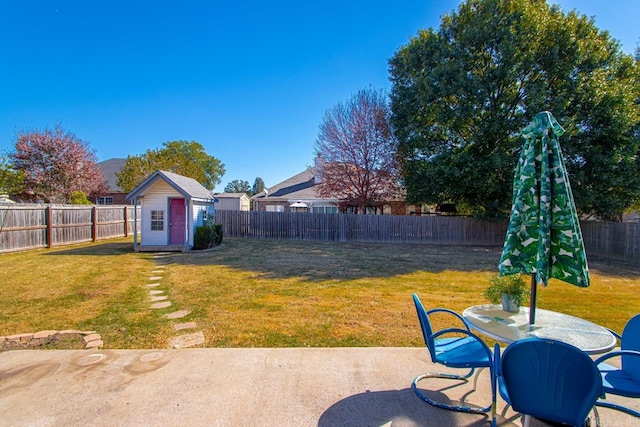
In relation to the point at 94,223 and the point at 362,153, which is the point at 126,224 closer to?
the point at 94,223

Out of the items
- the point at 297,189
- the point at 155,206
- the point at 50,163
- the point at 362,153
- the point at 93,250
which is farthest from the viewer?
the point at 297,189

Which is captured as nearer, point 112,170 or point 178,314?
point 178,314

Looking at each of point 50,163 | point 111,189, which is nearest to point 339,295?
point 50,163

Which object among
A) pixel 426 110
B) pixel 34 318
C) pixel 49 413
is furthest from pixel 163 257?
pixel 426 110

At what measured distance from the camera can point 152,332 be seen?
439cm

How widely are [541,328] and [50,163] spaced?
27929 millimetres

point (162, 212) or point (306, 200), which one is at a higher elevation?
point (306, 200)

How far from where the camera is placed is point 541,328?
2.79 meters

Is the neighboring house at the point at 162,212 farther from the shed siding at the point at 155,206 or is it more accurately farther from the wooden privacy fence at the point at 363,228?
the wooden privacy fence at the point at 363,228

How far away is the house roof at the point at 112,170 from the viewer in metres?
31.1

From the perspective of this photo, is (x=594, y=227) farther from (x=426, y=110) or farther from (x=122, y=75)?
(x=122, y=75)

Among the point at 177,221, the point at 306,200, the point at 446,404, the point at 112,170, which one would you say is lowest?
the point at 446,404

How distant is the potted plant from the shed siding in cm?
1273

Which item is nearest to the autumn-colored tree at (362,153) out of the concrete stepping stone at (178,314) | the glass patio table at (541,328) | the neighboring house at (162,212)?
the neighboring house at (162,212)
